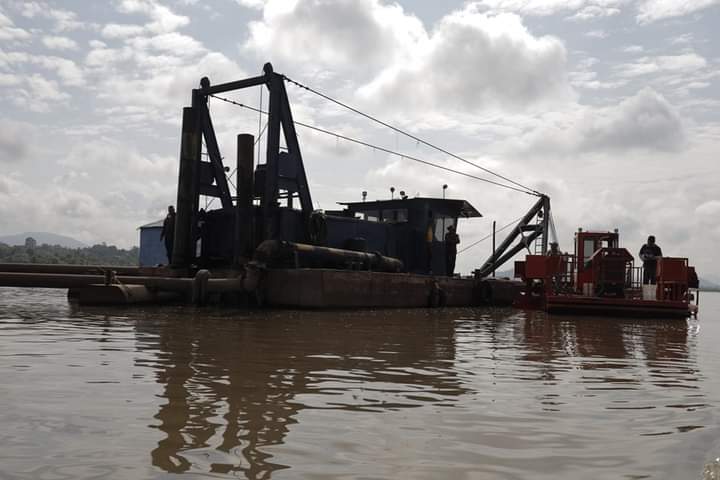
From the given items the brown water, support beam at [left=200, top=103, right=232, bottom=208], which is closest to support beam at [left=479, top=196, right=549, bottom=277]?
support beam at [left=200, top=103, right=232, bottom=208]

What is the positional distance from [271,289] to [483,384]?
34.6 ft

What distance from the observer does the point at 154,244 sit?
3475cm

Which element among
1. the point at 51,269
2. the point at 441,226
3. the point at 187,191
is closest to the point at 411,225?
the point at 441,226

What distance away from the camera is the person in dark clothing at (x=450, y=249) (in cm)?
2178

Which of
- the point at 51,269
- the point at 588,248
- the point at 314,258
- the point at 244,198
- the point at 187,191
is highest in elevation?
the point at 187,191

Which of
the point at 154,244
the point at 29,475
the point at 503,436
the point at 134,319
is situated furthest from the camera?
the point at 154,244

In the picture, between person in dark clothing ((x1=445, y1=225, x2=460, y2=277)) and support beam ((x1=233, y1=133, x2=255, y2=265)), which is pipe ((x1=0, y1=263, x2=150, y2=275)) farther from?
person in dark clothing ((x1=445, y1=225, x2=460, y2=277))

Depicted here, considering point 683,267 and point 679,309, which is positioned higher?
point 683,267

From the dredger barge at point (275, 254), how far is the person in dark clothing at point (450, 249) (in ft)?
2.61

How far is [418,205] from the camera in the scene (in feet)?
68.9

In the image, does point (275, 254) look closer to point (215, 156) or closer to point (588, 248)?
point (215, 156)

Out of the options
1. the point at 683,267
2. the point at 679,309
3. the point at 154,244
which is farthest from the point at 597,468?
the point at 154,244

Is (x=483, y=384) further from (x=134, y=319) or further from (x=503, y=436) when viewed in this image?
(x=134, y=319)

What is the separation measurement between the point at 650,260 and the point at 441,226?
6777mm
